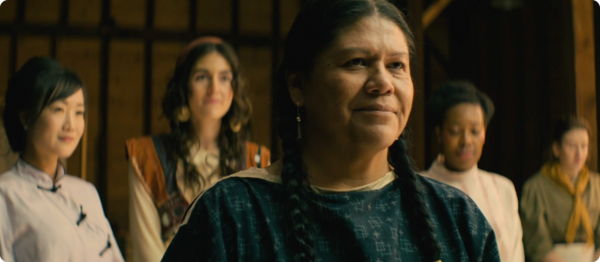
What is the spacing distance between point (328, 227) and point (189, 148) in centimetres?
116

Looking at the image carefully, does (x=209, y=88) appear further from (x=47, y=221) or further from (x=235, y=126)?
(x=47, y=221)

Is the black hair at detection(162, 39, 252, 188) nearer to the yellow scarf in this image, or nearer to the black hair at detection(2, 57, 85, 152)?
the black hair at detection(2, 57, 85, 152)

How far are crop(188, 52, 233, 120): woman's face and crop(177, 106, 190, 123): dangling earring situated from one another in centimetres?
2

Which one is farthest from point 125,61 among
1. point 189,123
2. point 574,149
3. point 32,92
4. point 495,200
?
point 574,149

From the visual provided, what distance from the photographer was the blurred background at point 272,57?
8.91ft

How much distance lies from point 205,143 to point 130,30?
835 mm

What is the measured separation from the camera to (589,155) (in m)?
2.65

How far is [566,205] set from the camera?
2586mm

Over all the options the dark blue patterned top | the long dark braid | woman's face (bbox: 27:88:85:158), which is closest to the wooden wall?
woman's face (bbox: 27:88:85:158)

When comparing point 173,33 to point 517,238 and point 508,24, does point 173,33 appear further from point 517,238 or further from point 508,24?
point 508,24

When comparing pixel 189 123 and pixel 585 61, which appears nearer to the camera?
pixel 189 123

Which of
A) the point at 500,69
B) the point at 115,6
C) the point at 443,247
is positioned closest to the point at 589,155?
the point at 500,69

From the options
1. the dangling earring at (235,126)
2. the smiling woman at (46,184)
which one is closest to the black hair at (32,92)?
the smiling woman at (46,184)

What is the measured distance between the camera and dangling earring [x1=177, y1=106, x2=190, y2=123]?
7.31 ft
